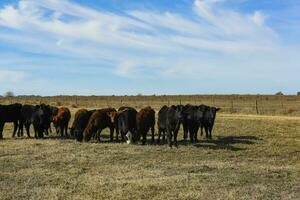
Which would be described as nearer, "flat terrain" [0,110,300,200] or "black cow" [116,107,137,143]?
"flat terrain" [0,110,300,200]

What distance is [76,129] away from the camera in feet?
83.0

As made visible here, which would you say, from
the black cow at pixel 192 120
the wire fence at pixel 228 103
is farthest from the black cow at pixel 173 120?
the wire fence at pixel 228 103

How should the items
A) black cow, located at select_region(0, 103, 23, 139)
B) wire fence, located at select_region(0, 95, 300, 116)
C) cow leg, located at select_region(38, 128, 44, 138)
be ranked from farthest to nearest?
wire fence, located at select_region(0, 95, 300, 116) → black cow, located at select_region(0, 103, 23, 139) → cow leg, located at select_region(38, 128, 44, 138)

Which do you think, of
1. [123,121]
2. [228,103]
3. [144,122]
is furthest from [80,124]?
[228,103]

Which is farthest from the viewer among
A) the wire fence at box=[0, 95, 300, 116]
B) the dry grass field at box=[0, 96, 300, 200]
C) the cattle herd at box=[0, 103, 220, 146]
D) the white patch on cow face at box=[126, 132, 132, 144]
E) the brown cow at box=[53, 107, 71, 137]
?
the wire fence at box=[0, 95, 300, 116]

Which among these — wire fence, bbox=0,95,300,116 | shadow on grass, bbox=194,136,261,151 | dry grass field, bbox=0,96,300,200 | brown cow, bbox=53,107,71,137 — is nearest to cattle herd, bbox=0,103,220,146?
brown cow, bbox=53,107,71,137

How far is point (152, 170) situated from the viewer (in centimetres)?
1603

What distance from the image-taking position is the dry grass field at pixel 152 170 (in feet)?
42.3

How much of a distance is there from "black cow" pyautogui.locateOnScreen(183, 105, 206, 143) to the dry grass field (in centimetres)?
81

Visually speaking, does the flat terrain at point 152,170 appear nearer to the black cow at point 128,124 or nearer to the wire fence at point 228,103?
the black cow at point 128,124

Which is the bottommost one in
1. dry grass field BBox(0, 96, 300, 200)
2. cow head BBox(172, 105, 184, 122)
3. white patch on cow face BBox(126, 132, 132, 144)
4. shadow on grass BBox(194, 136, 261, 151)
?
dry grass field BBox(0, 96, 300, 200)

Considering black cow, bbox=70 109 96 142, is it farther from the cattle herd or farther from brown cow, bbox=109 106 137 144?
brown cow, bbox=109 106 137 144

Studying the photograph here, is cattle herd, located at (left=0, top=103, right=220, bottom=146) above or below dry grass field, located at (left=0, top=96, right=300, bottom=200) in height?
above

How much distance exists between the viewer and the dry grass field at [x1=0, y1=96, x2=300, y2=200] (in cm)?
1288
